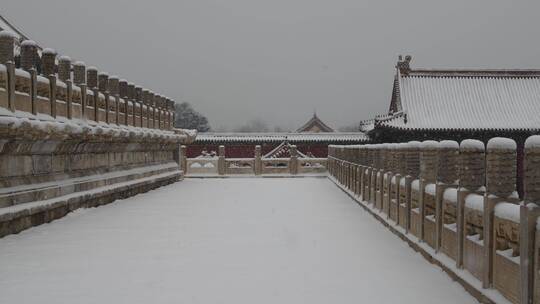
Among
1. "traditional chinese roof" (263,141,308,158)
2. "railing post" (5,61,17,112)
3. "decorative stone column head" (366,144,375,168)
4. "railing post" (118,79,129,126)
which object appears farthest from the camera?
"traditional chinese roof" (263,141,308,158)

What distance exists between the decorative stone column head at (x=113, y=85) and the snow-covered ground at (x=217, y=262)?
5.28 metres

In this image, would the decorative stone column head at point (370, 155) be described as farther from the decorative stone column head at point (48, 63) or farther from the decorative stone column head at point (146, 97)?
the decorative stone column head at point (146, 97)

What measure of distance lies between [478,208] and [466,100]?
92.8ft

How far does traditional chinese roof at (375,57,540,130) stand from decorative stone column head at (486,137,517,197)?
77.2ft

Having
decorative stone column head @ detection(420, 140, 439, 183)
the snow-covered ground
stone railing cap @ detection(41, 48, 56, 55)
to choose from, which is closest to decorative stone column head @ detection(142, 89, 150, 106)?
stone railing cap @ detection(41, 48, 56, 55)

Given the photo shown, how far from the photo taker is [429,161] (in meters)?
6.94

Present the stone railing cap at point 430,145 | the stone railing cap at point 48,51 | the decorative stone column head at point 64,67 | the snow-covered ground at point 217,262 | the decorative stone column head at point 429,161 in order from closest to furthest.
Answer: the snow-covered ground at point 217,262 → the stone railing cap at point 430,145 → the decorative stone column head at point 429,161 → the stone railing cap at point 48,51 → the decorative stone column head at point 64,67

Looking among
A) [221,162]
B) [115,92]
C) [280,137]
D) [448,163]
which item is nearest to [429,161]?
[448,163]

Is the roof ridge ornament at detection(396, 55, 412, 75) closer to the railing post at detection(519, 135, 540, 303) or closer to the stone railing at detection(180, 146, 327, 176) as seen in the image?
the stone railing at detection(180, 146, 327, 176)

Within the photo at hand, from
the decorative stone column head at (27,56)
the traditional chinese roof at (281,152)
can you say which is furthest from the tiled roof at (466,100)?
the decorative stone column head at (27,56)

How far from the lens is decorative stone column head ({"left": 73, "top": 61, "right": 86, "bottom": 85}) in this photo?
12734mm

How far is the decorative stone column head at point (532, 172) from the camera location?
3936mm

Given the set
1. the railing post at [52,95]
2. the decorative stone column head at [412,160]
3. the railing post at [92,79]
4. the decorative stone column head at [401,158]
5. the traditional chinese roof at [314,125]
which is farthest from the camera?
the traditional chinese roof at [314,125]

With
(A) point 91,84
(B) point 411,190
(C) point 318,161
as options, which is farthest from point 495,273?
(C) point 318,161
